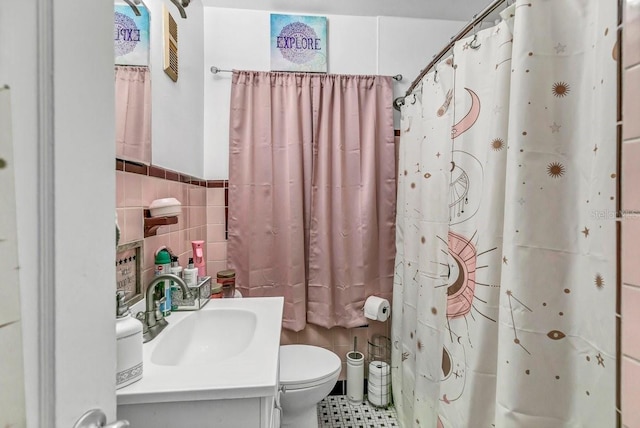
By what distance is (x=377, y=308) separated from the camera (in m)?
1.88

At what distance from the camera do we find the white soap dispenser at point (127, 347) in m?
0.75

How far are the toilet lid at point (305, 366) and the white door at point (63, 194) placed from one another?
1081 millimetres

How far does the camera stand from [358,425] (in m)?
1.75

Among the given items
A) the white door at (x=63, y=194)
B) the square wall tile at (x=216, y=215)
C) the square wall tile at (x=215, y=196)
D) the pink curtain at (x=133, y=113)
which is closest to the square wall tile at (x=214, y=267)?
the square wall tile at (x=216, y=215)

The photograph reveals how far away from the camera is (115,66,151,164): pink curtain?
106 centimetres

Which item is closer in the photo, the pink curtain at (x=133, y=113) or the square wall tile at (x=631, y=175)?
the square wall tile at (x=631, y=175)

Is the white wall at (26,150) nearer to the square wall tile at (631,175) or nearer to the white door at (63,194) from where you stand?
the white door at (63,194)

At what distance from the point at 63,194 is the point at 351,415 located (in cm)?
194

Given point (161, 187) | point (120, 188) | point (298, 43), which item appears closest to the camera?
point (120, 188)

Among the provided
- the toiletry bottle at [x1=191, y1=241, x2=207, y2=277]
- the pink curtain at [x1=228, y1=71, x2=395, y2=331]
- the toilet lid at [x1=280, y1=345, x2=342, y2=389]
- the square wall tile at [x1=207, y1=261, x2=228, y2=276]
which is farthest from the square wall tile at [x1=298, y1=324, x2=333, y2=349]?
the toiletry bottle at [x1=191, y1=241, x2=207, y2=277]

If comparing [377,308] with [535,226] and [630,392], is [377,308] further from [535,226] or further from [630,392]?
[630,392]

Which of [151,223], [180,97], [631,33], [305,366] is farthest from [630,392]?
[180,97]

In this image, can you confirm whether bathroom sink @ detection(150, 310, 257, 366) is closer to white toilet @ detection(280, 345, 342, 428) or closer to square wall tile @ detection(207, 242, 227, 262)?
white toilet @ detection(280, 345, 342, 428)

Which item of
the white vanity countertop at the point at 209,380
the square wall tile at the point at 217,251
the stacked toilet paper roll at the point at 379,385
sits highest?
the square wall tile at the point at 217,251
